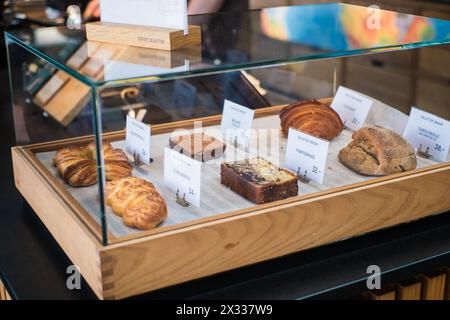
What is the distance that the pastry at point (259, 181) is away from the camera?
1179mm

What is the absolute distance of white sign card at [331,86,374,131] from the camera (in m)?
1.60

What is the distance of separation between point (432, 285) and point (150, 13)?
29.9 inches

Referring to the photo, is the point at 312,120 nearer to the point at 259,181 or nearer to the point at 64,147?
the point at 259,181

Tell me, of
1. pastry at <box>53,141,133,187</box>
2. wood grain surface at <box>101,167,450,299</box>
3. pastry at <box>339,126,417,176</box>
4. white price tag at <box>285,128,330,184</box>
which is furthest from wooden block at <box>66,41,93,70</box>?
pastry at <box>339,126,417,176</box>

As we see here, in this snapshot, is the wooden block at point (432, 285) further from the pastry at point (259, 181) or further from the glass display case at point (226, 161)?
the pastry at point (259, 181)

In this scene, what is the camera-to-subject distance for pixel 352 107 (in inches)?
64.4

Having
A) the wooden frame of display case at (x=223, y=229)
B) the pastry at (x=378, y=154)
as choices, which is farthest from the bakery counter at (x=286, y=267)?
the pastry at (x=378, y=154)

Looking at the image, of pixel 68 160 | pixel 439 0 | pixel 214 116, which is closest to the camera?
pixel 68 160

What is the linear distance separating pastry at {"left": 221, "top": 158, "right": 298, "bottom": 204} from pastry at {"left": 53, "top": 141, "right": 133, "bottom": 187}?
0.66 ft

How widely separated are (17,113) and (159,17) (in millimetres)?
437

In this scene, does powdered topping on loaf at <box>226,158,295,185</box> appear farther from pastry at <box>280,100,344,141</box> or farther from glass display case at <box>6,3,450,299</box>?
pastry at <box>280,100,344,141</box>

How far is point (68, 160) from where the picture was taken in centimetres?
132

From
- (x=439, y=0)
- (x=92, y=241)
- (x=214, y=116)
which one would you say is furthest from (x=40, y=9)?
(x=92, y=241)
